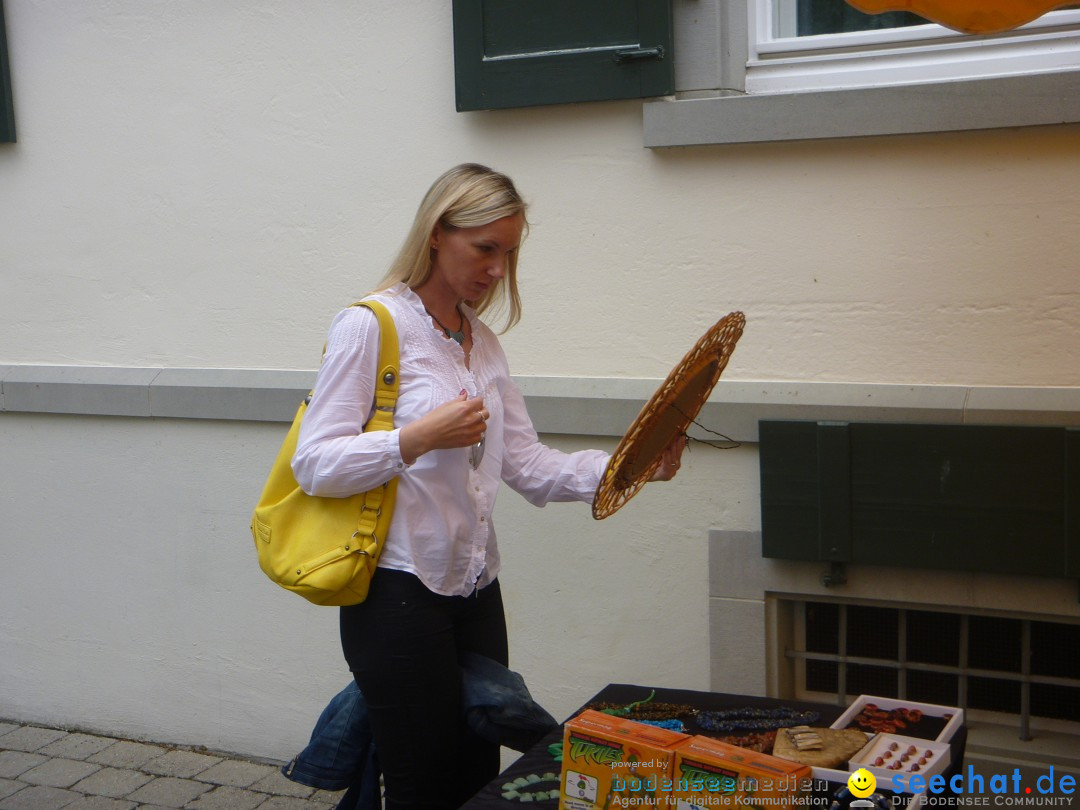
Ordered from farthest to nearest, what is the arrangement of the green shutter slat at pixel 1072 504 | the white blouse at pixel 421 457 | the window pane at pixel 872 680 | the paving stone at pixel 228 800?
the paving stone at pixel 228 800 < the window pane at pixel 872 680 < the green shutter slat at pixel 1072 504 < the white blouse at pixel 421 457

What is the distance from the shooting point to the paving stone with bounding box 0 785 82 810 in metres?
4.06

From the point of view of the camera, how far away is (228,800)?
4.09m

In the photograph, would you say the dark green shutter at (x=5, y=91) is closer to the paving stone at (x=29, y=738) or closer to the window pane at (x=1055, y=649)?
the paving stone at (x=29, y=738)

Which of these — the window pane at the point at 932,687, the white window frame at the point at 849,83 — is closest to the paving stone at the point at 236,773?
the window pane at the point at 932,687

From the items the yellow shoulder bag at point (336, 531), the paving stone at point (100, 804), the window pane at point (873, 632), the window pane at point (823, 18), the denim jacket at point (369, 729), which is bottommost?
the paving stone at point (100, 804)

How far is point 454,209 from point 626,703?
1152mm

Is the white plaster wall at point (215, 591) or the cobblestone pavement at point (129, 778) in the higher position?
the white plaster wall at point (215, 591)

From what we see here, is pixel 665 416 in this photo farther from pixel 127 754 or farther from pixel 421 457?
pixel 127 754

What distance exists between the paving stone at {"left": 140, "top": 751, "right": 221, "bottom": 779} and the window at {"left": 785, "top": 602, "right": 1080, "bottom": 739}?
2263 millimetres

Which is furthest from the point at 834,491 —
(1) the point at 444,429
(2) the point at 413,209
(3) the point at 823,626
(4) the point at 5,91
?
(4) the point at 5,91

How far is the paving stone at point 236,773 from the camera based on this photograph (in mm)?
4266

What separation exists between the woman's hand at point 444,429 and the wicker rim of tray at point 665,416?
11.0 inches

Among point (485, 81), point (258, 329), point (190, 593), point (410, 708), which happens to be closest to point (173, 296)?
point (258, 329)

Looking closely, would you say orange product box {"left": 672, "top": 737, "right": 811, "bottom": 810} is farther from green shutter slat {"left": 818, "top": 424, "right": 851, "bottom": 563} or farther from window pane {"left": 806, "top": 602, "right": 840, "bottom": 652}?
window pane {"left": 806, "top": 602, "right": 840, "bottom": 652}
